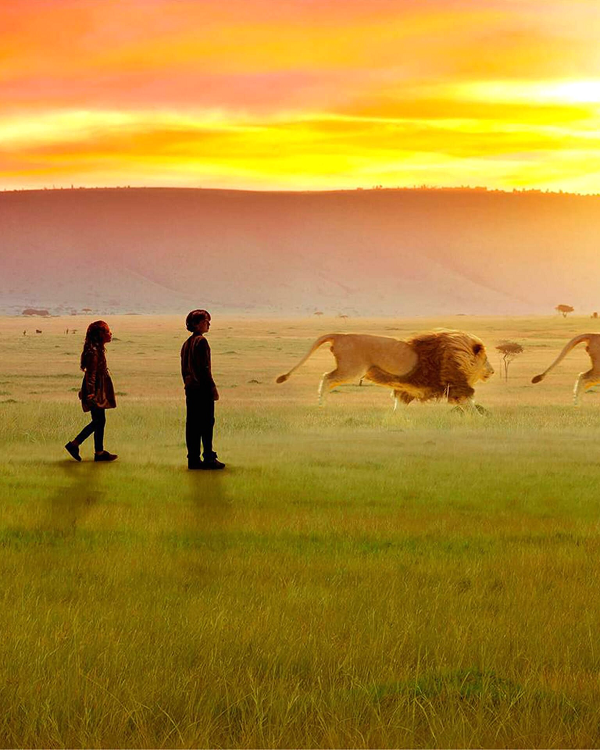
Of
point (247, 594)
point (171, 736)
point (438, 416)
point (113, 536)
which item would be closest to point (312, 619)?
point (247, 594)

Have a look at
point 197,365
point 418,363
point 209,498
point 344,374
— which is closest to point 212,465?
point 197,365

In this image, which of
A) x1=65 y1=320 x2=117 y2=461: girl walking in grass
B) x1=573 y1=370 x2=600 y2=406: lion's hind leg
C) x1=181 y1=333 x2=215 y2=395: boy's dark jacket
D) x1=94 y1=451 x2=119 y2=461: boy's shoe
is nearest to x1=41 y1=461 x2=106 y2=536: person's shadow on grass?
x1=94 y1=451 x2=119 y2=461: boy's shoe

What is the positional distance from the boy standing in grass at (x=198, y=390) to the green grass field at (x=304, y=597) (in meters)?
0.39

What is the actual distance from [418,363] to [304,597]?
15.5 metres

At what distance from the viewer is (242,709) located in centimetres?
514

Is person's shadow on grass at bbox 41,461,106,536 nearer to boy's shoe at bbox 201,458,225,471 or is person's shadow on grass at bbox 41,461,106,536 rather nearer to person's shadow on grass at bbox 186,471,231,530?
person's shadow on grass at bbox 186,471,231,530

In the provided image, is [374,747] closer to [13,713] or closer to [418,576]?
[13,713]

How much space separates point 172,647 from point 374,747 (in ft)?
5.22

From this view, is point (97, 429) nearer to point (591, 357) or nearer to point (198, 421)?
point (198, 421)

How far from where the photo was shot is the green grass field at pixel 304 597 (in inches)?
201

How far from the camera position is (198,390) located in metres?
14.3

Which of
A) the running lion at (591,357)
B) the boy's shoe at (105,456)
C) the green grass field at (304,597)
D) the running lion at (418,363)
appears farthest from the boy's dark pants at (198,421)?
the running lion at (591,357)

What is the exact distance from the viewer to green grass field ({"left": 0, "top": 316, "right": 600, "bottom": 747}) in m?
5.11

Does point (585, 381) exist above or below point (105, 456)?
above
